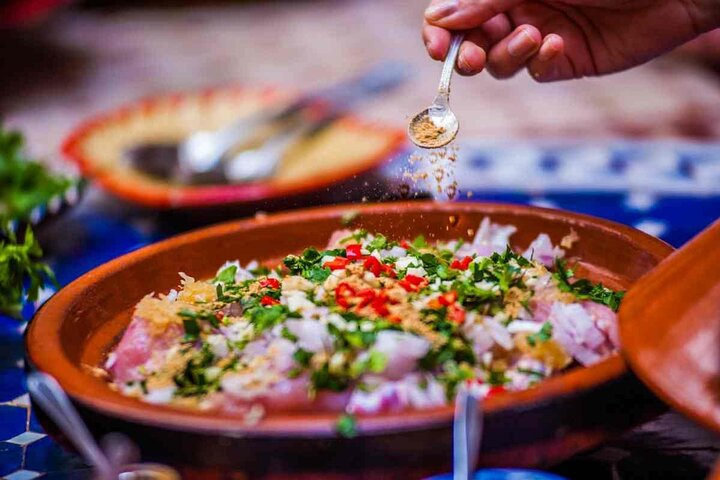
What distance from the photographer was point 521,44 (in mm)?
1692

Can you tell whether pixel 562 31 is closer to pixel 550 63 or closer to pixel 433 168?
pixel 550 63

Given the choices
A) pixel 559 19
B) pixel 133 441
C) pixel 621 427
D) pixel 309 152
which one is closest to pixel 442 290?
pixel 621 427

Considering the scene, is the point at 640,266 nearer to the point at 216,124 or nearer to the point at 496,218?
the point at 496,218

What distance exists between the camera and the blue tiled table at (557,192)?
2.21m

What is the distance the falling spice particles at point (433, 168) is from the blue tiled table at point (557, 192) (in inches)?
8.4

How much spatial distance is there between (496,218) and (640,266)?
12.4 inches

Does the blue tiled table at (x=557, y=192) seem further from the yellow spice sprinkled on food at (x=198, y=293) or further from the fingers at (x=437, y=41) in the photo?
the yellow spice sprinkled on food at (x=198, y=293)

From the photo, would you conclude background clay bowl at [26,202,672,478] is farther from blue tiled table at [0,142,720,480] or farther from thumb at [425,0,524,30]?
thumb at [425,0,524,30]

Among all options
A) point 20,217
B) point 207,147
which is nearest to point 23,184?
Answer: point 20,217

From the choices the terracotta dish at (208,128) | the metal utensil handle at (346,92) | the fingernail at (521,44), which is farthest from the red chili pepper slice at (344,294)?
the metal utensil handle at (346,92)

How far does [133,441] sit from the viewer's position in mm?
1023

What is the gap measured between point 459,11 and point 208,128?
1.51 meters

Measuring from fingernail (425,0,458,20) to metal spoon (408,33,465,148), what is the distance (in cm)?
12

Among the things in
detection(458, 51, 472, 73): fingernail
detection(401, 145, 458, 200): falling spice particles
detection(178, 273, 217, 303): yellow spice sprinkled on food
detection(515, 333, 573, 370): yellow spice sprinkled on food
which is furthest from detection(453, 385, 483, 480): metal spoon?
detection(458, 51, 472, 73): fingernail
